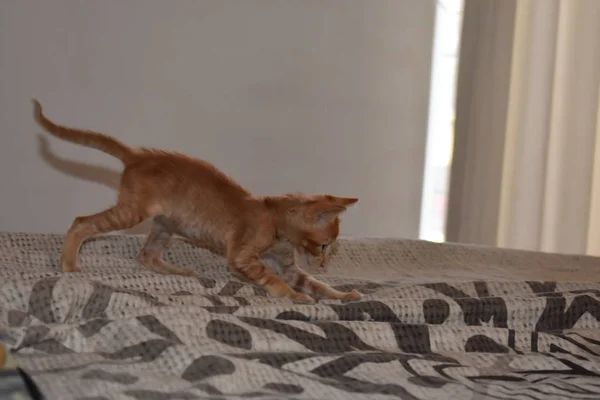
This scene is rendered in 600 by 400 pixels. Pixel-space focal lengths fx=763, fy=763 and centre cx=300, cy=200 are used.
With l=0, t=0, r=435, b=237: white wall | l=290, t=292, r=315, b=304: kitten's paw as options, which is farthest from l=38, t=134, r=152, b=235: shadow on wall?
l=290, t=292, r=315, b=304: kitten's paw

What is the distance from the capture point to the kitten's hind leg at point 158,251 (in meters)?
1.34

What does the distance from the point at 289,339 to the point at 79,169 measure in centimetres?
168

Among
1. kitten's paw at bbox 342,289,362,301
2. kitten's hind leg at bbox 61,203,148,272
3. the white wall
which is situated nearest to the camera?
kitten's paw at bbox 342,289,362,301

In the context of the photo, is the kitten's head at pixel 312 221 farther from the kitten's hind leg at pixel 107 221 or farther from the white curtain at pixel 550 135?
the white curtain at pixel 550 135

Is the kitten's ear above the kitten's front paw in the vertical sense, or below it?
above

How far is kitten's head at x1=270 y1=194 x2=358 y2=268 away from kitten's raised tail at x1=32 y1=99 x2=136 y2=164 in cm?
29

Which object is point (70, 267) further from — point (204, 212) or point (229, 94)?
point (229, 94)

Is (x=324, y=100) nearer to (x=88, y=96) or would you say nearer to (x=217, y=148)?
(x=217, y=148)

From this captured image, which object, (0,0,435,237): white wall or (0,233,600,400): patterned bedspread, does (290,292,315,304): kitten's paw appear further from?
(0,0,435,237): white wall

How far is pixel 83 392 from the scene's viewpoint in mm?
627

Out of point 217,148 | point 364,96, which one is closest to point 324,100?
point 364,96

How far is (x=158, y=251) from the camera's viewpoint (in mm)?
1395

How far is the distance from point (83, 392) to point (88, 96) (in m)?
1.85

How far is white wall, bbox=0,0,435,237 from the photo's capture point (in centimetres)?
229
